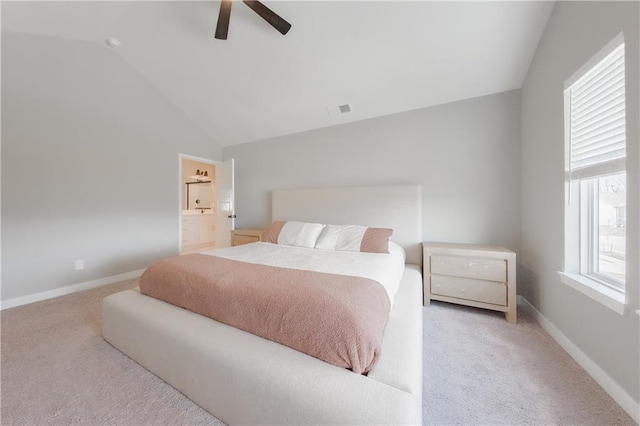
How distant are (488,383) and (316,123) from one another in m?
3.17

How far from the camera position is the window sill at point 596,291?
44.0 inches

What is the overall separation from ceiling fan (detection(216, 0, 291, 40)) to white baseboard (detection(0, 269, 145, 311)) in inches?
125

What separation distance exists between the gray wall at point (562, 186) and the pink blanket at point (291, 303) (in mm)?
1177

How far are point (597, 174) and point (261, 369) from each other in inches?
84.0

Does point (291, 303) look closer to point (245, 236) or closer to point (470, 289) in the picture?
point (470, 289)

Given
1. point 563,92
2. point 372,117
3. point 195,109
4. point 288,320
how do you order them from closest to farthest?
point 288,320
point 563,92
point 372,117
point 195,109

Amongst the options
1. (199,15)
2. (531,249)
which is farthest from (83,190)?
(531,249)

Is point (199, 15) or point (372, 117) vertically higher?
point (199, 15)

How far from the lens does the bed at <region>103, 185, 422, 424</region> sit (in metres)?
0.80

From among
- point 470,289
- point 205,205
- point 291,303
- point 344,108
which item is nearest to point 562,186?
point 470,289

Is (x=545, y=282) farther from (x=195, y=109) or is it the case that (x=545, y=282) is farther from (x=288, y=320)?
(x=195, y=109)

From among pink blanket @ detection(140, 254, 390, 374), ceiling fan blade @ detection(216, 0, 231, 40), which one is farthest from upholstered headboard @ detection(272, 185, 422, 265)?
ceiling fan blade @ detection(216, 0, 231, 40)

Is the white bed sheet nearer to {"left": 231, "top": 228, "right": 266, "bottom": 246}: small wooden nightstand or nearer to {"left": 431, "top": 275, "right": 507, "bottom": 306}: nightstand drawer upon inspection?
{"left": 431, "top": 275, "right": 507, "bottom": 306}: nightstand drawer

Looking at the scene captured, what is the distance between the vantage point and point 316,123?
321 cm
